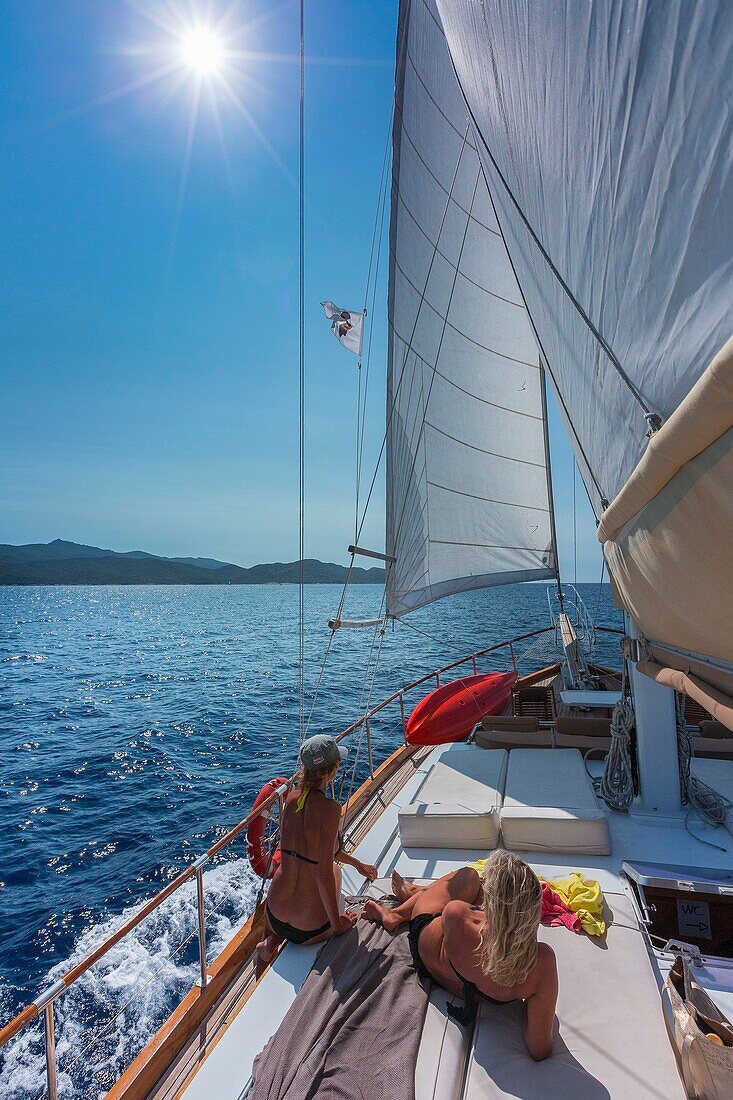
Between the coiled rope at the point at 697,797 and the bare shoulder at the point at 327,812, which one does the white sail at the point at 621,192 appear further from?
the coiled rope at the point at 697,797

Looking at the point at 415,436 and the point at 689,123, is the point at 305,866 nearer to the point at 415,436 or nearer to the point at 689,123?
the point at 689,123

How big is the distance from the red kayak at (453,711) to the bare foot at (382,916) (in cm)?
317

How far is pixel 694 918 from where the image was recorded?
149 inches

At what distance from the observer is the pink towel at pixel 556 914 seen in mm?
3141

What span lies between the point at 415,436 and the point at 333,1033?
6.63m

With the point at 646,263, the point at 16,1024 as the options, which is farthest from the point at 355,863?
the point at 646,263

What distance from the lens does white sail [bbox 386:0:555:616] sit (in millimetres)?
7430

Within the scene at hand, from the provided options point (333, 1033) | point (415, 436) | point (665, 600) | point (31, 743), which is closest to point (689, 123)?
point (665, 600)

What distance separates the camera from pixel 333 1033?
2.45 meters

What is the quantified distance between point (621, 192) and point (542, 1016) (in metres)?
2.89

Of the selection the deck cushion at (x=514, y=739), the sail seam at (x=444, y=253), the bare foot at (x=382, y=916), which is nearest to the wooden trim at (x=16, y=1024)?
the bare foot at (x=382, y=916)

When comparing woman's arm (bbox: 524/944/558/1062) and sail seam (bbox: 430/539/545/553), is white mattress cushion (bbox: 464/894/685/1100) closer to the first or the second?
woman's arm (bbox: 524/944/558/1062)

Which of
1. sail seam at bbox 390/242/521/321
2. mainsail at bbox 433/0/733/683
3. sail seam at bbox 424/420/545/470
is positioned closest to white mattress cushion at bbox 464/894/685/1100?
mainsail at bbox 433/0/733/683

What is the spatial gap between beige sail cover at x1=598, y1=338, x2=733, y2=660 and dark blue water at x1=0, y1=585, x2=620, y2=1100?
5.63m
